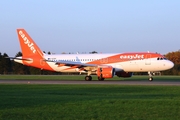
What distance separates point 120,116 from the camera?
14469 millimetres

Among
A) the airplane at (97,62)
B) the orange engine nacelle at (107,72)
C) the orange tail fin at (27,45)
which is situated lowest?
the orange engine nacelle at (107,72)

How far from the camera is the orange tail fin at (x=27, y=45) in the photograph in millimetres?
54281

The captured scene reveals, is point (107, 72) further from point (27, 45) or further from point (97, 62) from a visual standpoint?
point (27, 45)

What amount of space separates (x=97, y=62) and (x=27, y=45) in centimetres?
1030

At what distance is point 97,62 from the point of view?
50250mm

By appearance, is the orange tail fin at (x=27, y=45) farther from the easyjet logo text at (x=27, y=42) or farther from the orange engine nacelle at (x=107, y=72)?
the orange engine nacelle at (x=107, y=72)

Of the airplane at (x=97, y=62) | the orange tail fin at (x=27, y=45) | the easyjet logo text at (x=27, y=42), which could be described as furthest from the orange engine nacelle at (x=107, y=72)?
the easyjet logo text at (x=27, y=42)

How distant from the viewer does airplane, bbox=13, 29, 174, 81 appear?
4794 cm

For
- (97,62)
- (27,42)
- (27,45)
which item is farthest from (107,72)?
(27,42)

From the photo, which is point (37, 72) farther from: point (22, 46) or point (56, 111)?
point (56, 111)

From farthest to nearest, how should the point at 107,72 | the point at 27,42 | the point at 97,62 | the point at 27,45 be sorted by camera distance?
the point at 27,42 < the point at 27,45 < the point at 97,62 < the point at 107,72

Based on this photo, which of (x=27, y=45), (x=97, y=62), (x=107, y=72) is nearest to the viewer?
(x=107, y=72)

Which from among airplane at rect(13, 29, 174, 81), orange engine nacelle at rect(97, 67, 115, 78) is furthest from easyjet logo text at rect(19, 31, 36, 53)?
orange engine nacelle at rect(97, 67, 115, 78)

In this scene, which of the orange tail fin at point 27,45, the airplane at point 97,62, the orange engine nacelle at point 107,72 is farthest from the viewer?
the orange tail fin at point 27,45
